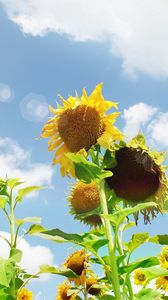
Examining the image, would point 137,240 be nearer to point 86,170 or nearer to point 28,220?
point 86,170

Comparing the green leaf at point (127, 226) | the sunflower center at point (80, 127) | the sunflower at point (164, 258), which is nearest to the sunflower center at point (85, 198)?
the green leaf at point (127, 226)

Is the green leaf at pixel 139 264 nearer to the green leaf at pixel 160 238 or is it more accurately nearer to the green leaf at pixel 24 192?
the green leaf at pixel 160 238

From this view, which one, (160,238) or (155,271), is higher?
(160,238)

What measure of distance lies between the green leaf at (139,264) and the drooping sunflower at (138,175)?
0.35 metres

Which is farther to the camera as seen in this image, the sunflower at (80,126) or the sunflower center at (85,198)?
the sunflower center at (85,198)

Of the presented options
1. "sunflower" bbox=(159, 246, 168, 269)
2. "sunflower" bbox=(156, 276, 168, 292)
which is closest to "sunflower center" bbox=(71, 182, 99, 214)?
"sunflower" bbox=(159, 246, 168, 269)

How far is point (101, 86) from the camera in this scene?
3465 mm

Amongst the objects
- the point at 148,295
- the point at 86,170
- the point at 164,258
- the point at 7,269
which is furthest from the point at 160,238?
the point at 164,258

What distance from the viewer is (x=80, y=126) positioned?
3.34 m

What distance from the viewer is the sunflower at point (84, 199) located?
3.81 meters

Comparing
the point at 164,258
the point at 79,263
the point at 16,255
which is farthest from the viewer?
the point at 164,258

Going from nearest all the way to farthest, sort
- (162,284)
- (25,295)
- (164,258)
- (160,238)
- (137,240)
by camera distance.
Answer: (137,240) < (160,238) < (25,295) < (164,258) < (162,284)

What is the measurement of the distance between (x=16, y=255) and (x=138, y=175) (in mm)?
1033

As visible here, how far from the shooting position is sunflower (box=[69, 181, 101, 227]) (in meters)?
3.81
